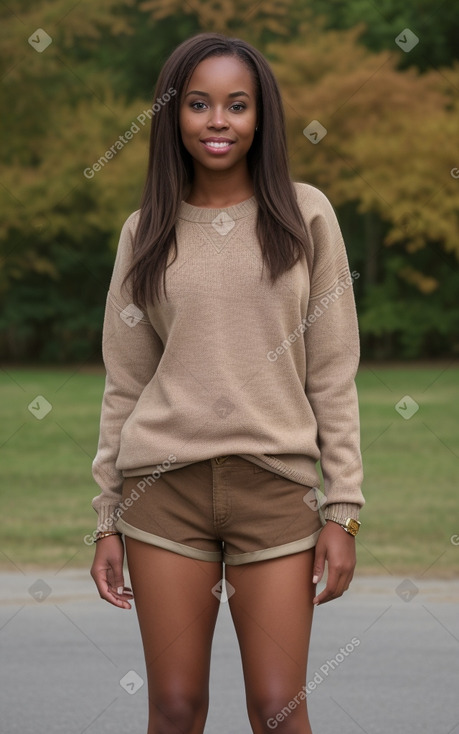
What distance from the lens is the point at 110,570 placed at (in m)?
2.78

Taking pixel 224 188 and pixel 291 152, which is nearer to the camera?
pixel 224 188

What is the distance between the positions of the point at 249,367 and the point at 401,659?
9.09 ft

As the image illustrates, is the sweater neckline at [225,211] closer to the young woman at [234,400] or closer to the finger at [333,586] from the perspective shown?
the young woman at [234,400]

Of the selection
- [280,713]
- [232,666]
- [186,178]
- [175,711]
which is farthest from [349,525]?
[232,666]

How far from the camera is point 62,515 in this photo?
9.54m

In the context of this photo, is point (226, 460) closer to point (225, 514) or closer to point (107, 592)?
point (225, 514)

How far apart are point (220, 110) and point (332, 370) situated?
58cm

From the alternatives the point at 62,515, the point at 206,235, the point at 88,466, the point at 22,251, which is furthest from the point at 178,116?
the point at 22,251

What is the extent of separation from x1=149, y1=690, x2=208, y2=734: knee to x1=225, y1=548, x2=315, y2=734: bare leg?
0.12 meters

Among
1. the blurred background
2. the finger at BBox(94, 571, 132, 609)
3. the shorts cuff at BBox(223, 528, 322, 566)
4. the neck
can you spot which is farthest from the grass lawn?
the neck

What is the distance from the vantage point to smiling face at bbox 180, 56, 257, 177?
2.64 m

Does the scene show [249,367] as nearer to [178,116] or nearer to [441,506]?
[178,116]

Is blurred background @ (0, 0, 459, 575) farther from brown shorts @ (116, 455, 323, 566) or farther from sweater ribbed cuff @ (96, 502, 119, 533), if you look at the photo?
brown shorts @ (116, 455, 323, 566)

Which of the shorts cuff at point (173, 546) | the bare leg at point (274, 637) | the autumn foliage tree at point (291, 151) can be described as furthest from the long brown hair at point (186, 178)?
the autumn foliage tree at point (291, 151)
